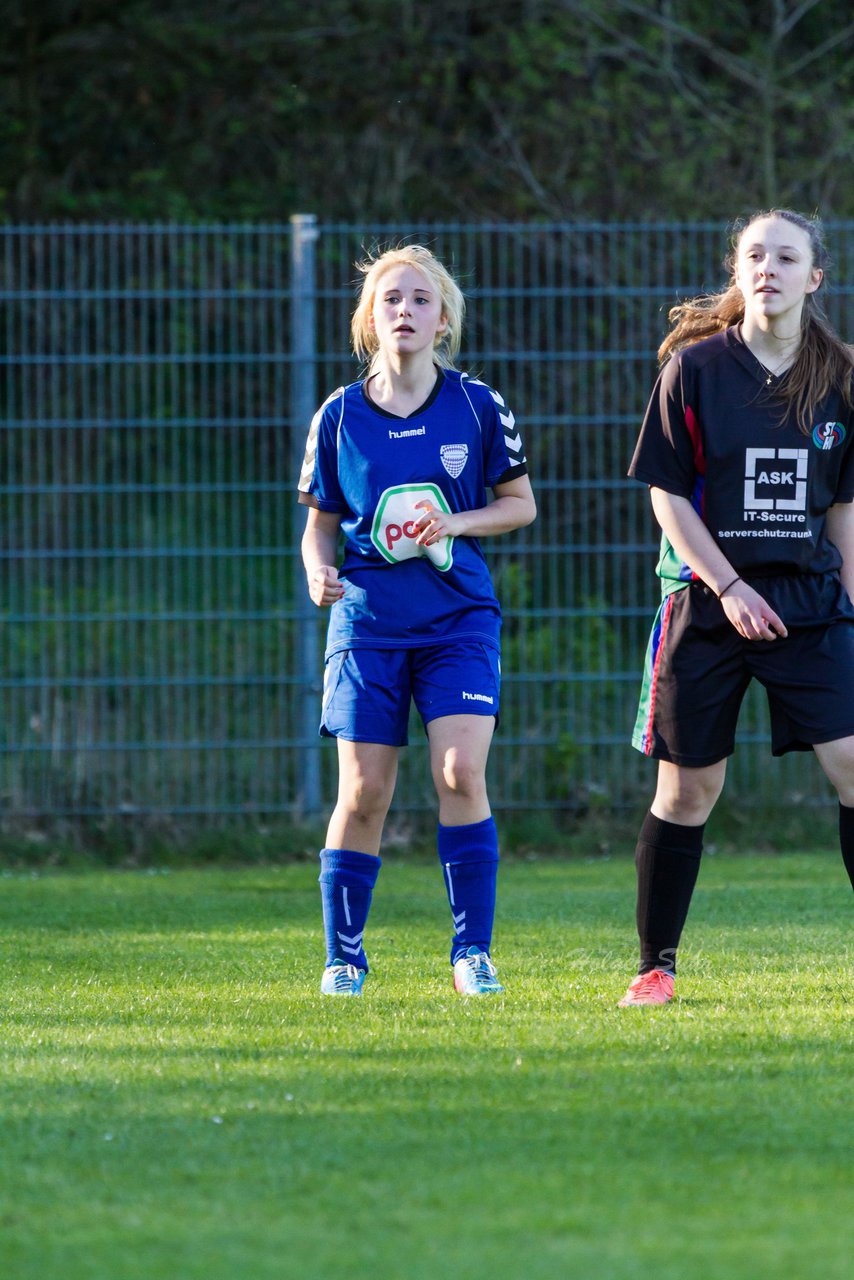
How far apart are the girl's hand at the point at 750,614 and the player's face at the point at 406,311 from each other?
43.3 inches

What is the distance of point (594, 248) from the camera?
8312 mm

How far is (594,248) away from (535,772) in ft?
7.87

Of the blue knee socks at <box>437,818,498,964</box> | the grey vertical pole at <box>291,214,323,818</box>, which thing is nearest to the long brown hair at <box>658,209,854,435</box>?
the blue knee socks at <box>437,818,498,964</box>

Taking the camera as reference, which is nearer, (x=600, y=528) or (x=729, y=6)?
(x=600, y=528)

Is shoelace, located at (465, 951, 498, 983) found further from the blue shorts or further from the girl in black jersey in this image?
the blue shorts

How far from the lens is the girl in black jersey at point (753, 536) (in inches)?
167

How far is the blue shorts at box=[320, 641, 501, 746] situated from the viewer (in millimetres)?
4609

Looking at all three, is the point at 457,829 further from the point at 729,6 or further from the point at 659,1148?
the point at 729,6

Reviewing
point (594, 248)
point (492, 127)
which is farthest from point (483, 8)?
point (594, 248)

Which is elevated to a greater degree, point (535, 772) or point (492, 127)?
point (492, 127)

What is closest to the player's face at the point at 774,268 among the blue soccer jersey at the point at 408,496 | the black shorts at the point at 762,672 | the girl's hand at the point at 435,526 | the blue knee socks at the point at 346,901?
the black shorts at the point at 762,672

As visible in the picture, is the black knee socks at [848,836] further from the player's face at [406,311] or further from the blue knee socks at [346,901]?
the player's face at [406,311]

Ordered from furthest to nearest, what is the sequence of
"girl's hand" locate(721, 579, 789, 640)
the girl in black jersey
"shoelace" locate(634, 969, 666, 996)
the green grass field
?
1. "shoelace" locate(634, 969, 666, 996)
2. the girl in black jersey
3. "girl's hand" locate(721, 579, 789, 640)
4. the green grass field

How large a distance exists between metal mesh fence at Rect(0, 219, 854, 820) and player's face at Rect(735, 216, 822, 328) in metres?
3.70
